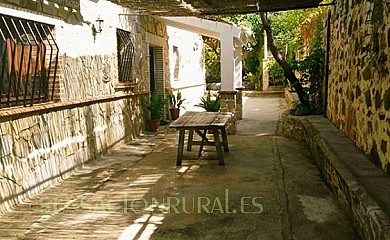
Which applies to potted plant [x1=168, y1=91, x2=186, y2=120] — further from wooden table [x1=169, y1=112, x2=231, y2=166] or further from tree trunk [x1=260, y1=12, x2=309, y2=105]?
wooden table [x1=169, y1=112, x2=231, y2=166]

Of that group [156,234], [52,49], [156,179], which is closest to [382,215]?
[156,234]

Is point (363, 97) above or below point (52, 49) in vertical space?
below

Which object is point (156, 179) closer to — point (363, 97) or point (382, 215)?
point (363, 97)

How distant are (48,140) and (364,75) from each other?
393cm

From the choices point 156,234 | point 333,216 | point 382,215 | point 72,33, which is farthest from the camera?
point 72,33

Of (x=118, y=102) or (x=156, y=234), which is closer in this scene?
(x=156, y=234)

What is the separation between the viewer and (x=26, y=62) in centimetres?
486

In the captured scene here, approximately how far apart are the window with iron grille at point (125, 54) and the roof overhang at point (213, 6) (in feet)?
4.58

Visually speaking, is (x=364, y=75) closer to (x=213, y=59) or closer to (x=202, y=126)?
(x=202, y=126)

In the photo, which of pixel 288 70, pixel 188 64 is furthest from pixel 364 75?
pixel 188 64

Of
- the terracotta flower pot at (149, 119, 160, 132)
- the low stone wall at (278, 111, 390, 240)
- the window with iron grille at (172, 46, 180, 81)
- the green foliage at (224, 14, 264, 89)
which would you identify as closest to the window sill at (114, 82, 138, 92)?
the terracotta flower pot at (149, 119, 160, 132)

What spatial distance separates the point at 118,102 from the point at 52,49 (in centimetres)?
245

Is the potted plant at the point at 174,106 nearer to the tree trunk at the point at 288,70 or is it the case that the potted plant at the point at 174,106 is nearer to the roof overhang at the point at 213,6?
the tree trunk at the point at 288,70

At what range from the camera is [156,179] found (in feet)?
16.9
